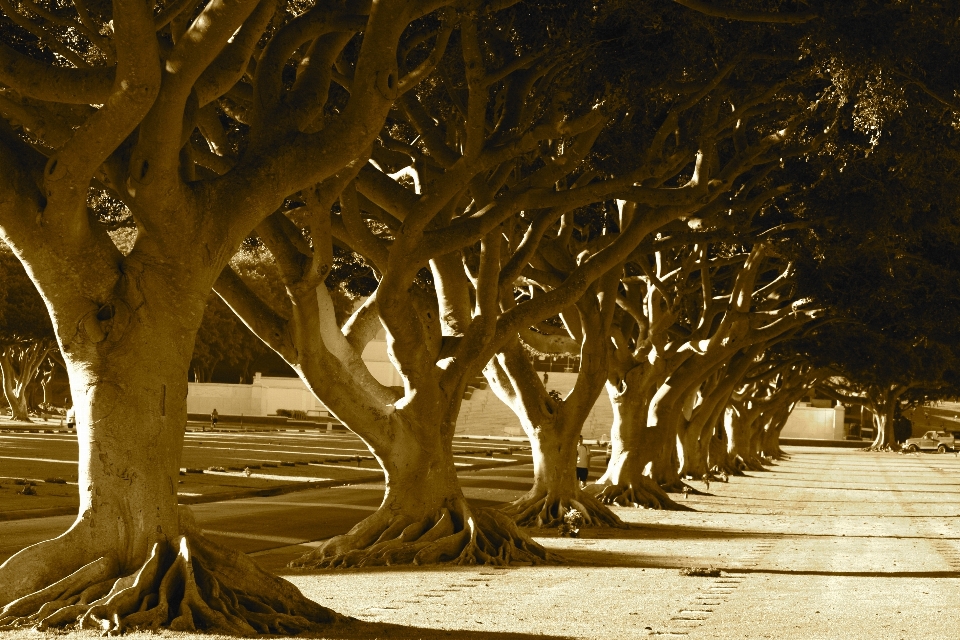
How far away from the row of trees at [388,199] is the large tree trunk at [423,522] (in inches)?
1.5

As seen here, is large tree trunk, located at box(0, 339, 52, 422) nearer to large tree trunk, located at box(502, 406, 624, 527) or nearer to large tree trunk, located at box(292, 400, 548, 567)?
large tree trunk, located at box(502, 406, 624, 527)

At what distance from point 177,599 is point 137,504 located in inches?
28.6

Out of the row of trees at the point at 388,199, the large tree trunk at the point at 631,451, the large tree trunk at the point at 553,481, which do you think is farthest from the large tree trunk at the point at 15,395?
the large tree trunk at the point at 553,481

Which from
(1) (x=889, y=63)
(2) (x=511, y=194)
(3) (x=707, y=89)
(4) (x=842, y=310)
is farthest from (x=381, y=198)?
(4) (x=842, y=310)

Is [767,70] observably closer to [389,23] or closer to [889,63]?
[889,63]

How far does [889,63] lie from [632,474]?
49.9ft

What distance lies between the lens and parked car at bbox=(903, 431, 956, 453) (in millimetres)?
92225

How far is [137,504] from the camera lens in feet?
28.7

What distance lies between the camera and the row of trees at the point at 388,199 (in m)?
8.63

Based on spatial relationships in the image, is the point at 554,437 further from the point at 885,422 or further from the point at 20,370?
the point at 885,422

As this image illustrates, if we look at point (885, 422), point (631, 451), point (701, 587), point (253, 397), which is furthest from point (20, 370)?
point (701, 587)

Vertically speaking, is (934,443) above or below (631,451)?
above

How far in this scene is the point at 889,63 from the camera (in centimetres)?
1231

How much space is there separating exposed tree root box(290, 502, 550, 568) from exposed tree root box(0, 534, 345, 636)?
15.3 feet
